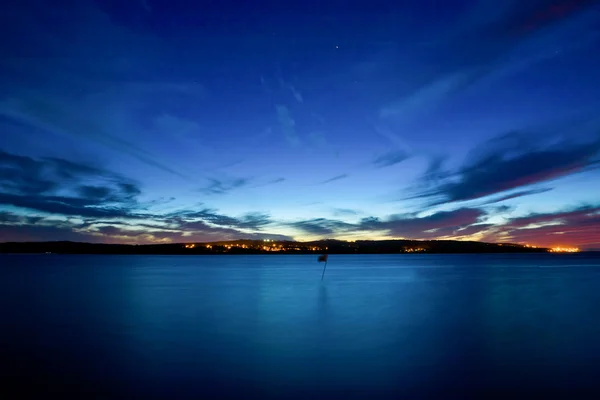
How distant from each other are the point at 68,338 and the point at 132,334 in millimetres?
2513

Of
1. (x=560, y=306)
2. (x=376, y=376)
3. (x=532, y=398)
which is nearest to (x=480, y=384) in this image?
(x=532, y=398)

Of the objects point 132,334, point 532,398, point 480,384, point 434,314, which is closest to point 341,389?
point 480,384

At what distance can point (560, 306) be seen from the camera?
29250 mm

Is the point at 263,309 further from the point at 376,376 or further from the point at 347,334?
the point at 376,376

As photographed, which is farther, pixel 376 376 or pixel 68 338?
pixel 68 338

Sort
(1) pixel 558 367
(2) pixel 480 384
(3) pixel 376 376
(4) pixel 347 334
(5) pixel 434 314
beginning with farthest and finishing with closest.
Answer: (5) pixel 434 314 → (4) pixel 347 334 → (1) pixel 558 367 → (3) pixel 376 376 → (2) pixel 480 384

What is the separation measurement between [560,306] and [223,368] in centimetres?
2528

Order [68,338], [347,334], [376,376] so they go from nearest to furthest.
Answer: [376,376]
[68,338]
[347,334]

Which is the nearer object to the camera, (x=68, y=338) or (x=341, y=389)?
(x=341, y=389)

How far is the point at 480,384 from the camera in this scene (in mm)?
12148

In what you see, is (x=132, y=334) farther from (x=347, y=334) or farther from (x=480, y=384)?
(x=480, y=384)

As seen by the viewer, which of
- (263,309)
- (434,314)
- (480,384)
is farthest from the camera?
(263,309)

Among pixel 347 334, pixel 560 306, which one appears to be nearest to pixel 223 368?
pixel 347 334

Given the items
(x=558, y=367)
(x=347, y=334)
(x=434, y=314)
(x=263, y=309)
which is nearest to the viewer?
(x=558, y=367)
